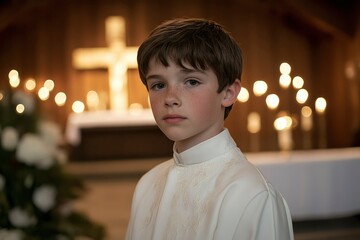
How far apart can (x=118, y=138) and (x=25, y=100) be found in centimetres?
793

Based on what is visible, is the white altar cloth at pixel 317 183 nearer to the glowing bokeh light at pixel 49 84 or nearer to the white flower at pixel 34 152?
the white flower at pixel 34 152

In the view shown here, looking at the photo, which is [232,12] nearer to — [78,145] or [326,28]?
[326,28]

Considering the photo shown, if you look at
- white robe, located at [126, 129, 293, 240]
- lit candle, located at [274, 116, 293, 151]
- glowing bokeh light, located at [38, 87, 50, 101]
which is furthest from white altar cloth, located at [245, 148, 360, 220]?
glowing bokeh light, located at [38, 87, 50, 101]

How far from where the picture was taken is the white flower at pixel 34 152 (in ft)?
6.92

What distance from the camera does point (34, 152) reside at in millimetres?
2111

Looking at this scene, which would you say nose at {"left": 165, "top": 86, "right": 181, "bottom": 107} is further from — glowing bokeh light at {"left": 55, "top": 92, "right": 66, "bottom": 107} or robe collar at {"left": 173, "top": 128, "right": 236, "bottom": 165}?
glowing bokeh light at {"left": 55, "top": 92, "right": 66, "bottom": 107}

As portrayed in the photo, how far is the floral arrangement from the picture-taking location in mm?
2125

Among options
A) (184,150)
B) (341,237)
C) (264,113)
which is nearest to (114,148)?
(264,113)

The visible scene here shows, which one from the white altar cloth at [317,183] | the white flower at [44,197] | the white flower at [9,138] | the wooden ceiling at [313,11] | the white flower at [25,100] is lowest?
the white altar cloth at [317,183]

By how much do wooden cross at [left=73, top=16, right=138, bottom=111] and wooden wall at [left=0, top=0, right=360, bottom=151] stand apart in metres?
0.28

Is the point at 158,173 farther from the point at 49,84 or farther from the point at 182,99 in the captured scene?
the point at 49,84

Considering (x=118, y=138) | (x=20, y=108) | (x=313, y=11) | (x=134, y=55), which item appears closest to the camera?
(x=20, y=108)

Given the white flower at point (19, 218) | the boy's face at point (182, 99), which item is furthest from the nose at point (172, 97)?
the white flower at point (19, 218)

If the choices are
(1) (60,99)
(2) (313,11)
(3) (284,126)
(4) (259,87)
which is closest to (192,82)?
(3) (284,126)
